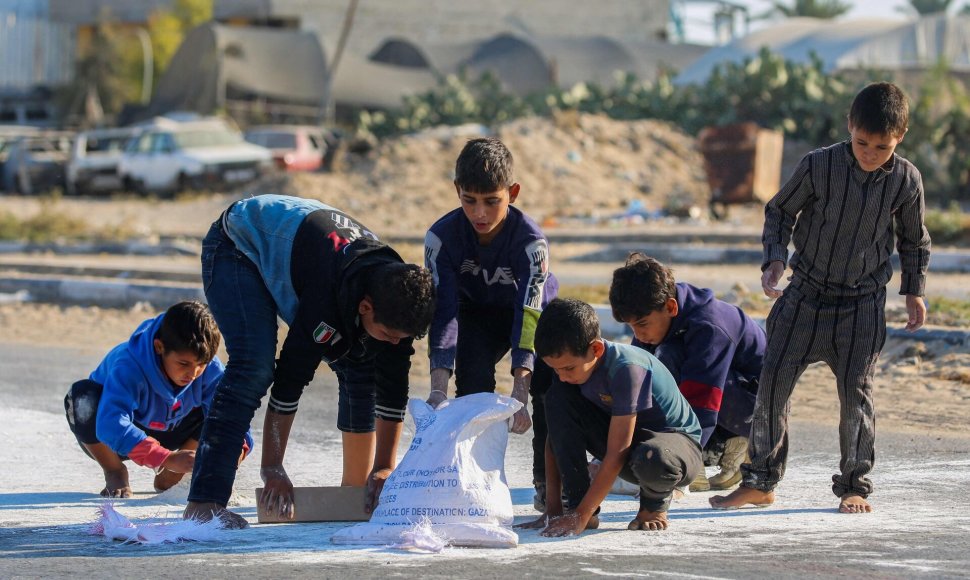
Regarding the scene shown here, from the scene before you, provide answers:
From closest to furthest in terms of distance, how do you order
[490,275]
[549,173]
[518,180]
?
1. [490,275]
2. [518,180]
3. [549,173]

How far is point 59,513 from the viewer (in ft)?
17.7

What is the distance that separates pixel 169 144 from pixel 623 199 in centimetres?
1013

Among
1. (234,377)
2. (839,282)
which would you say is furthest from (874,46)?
(234,377)

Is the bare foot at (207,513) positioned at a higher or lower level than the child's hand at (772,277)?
lower

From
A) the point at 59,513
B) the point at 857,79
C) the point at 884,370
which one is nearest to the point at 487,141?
the point at 59,513

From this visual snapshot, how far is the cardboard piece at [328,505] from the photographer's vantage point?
519 cm

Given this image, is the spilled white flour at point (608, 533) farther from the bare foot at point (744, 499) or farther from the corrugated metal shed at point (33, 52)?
the corrugated metal shed at point (33, 52)

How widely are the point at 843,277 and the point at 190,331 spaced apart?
2552mm

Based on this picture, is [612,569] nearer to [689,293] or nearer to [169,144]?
[689,293]

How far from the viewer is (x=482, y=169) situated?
16.8ft

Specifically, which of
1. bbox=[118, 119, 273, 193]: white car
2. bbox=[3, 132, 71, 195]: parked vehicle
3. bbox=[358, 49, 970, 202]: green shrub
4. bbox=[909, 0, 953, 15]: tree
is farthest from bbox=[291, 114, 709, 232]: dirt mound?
bbox=[909, 0, 953, 15]: tree

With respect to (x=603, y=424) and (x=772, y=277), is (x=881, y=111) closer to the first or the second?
(x=772, y=277)

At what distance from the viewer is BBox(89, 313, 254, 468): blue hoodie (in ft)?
17.5

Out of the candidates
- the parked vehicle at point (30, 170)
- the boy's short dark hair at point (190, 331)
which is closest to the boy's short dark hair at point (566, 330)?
the boy's short dark hair at point (190, 331)
